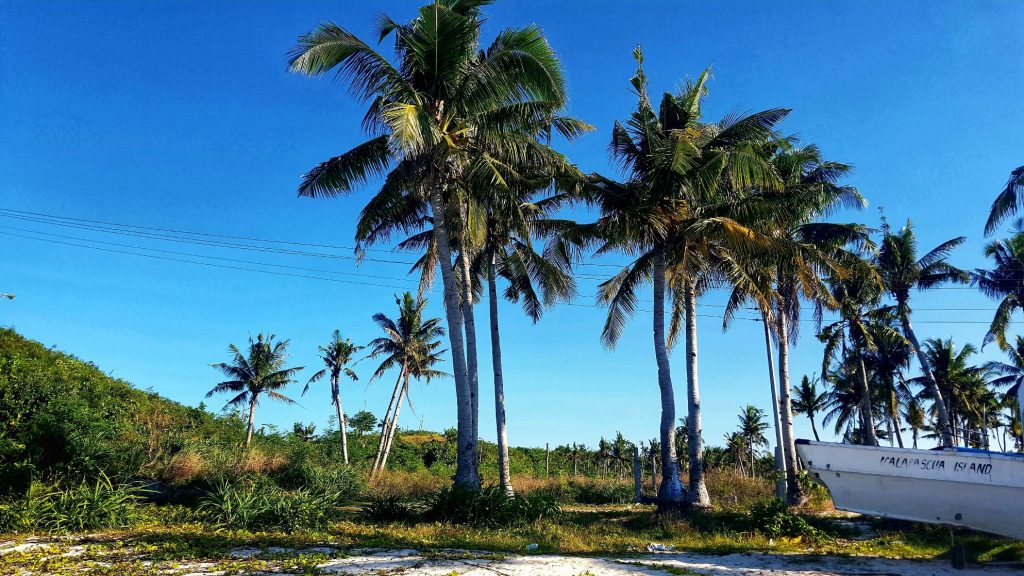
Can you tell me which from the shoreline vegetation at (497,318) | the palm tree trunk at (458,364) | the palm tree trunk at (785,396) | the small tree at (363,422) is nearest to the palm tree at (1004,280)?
the shoreline vegetation at (497,318)

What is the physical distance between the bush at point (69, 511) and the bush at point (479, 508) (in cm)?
585

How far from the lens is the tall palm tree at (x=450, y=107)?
1447cm

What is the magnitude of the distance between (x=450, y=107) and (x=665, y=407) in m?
9.49

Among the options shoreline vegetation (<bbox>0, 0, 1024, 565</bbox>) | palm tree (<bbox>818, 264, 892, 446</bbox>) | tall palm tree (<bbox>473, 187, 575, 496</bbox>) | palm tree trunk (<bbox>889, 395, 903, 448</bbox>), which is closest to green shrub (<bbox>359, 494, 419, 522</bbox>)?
shoreline vegetation (<bbox>0, 0, 1024, 565</bbox>)

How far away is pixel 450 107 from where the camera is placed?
1556 centimetres

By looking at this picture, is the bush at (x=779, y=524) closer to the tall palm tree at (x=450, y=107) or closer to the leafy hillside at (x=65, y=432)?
the tall palm tree at (x=450, y=107)

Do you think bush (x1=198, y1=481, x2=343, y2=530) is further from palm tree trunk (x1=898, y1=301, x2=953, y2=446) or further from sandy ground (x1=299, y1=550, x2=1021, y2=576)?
palm tree trunk (x1=898, y1=301, x2=953, y2=446)

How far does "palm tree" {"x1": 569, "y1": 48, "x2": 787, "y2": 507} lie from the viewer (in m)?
16.6

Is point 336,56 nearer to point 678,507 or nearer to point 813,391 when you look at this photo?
point 678,507

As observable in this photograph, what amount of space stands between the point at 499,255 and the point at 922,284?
726 inches

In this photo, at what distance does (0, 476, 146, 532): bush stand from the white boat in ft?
41.1

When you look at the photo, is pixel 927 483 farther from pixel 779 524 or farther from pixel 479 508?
pixel 479 508

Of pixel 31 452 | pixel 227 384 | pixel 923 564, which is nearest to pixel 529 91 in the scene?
pixel 923 564

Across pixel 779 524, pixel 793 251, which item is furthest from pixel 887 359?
pixel 779 524
